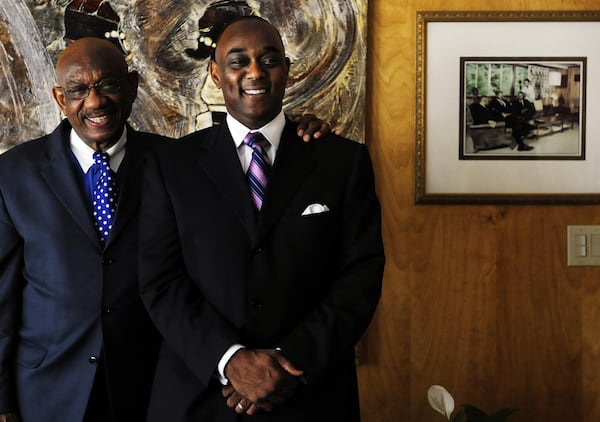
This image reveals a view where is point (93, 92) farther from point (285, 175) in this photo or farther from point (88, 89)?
point (285, 175)

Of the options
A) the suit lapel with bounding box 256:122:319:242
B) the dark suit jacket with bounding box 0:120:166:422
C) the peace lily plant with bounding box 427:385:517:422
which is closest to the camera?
the suit lapel with bounding box 256:122:319:242

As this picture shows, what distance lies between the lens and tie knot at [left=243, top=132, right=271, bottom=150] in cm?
164

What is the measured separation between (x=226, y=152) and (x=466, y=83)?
1.03m

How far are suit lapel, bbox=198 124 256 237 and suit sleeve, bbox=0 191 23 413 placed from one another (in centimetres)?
51

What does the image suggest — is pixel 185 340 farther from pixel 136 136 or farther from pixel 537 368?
pixel 537 368

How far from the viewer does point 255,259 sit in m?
1.55

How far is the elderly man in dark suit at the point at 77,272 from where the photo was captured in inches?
68.6

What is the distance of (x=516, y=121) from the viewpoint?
2.37 meters

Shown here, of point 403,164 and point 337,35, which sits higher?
point 337,35

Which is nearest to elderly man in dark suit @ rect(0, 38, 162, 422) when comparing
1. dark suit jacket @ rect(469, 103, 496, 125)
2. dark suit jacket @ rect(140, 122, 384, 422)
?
dark suit jacket @ rect(140, 122, 384, 422)

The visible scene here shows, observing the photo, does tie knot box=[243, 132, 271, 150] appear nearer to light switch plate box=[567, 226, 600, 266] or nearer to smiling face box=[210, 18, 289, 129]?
smiling face box=[210, 18, 289, 129]

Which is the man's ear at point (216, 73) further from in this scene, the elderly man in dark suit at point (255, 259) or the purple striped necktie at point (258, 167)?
the purple striped necktie at point (258, 167)

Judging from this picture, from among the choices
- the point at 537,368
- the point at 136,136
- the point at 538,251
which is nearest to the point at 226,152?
the point at 136,136

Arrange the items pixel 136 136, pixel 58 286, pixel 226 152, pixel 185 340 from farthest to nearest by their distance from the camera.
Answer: pixel 136 136 → pixel 58 286 → pixel 226 152 → pixel 185 340
